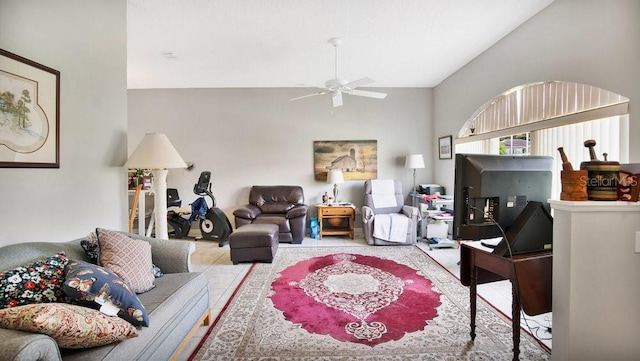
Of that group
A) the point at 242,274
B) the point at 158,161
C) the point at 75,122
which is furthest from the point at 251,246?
the point at 75,122

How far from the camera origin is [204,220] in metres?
5.18

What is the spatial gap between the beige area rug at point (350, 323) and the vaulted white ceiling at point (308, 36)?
289cm

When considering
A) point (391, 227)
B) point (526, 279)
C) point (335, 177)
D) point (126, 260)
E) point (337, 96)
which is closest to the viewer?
point (526, 279)

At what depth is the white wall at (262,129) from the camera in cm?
580

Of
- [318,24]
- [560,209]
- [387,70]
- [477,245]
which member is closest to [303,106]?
[387,70]

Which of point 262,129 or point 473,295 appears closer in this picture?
point 473,295

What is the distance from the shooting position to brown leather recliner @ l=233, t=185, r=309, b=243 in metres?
4.95

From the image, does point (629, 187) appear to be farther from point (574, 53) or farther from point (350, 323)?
point (350, 323)

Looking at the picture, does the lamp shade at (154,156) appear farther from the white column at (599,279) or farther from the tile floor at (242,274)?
the white column at (599,279)

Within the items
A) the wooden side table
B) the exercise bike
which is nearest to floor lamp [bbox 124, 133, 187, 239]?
the exercise bike

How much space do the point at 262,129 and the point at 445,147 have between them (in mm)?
3575

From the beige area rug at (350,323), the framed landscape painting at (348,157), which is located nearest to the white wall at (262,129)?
the framed landscape painting at (348,157)

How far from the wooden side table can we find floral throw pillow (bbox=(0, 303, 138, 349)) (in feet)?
13.5

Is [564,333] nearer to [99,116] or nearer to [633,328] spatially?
[633,328]
